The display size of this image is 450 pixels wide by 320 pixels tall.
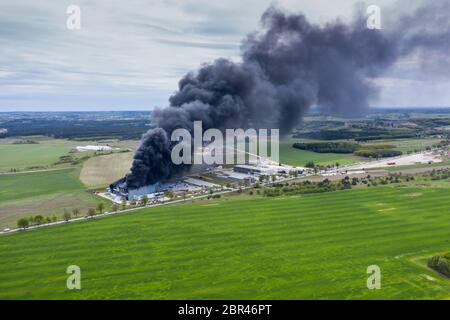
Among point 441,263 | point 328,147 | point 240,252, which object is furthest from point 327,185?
point 328,147

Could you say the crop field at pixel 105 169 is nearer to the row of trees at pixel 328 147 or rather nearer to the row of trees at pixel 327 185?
the row of trees at pixel 327 185

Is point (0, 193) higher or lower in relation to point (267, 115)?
lower

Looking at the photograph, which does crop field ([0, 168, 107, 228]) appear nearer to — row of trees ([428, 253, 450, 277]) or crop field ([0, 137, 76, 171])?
crop field ([0, 137, 76, 171])

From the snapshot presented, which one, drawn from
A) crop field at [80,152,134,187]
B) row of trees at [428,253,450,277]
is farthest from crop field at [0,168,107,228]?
row of trees at [428,253,450,277]

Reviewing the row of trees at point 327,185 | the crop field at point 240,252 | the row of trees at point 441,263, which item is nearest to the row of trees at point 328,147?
the row of trees at point 327,185

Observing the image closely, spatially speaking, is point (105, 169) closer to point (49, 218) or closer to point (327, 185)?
point (49, 218)
